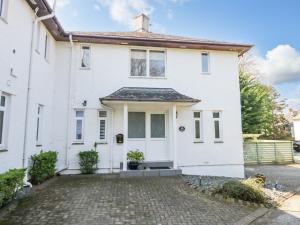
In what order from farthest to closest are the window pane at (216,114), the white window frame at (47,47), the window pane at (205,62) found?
the window pane at (205,62)
the window pane at (216,114)
the white window frame at (47,47)

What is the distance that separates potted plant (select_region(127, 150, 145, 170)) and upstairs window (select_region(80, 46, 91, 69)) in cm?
517

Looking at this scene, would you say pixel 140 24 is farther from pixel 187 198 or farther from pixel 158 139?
pixel 187 198

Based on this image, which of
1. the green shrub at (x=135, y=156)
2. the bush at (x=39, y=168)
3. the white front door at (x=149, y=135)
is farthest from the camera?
the white front door at (x=149, y=135)

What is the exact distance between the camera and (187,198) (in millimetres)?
7844

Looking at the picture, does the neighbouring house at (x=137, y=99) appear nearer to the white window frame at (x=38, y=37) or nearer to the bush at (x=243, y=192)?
the white window frame at (x=38, y=37)

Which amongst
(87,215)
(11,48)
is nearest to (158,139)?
(87,215)

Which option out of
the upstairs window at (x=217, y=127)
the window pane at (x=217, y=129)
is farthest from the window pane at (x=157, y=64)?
the window pane at (x=217, y=129)

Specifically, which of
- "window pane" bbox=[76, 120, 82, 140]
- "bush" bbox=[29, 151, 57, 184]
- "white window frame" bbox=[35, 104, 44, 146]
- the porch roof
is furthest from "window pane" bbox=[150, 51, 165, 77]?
"bush" bbox=[29, 151, 57, 184]

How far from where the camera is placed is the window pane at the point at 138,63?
42.8ft

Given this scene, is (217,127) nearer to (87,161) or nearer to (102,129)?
(102,129)

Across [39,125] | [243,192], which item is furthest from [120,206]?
[39,125]

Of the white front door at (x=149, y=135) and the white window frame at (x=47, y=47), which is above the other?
the white window frame at (x=47, y=47)

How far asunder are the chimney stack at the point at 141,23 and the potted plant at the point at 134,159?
10.1 m

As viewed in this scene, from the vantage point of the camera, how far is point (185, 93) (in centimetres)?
1314
